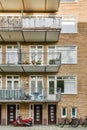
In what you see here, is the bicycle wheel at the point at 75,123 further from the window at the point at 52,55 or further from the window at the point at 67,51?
the window at the point at 67,51

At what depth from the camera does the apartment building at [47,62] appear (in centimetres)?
3722

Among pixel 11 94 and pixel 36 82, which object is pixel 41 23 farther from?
pixel 11 94

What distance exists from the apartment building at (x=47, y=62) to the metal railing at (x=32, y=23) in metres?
0.45

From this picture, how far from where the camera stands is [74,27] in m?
38.2

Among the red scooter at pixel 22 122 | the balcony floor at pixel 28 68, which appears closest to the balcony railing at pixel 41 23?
the balcony floor at pixel 28 68

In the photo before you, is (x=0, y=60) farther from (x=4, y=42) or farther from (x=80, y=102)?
(x=80, y=102)

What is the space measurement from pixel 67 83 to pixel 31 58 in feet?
13.3

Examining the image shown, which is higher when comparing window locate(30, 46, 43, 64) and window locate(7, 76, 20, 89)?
window locate(30, 46, 43, 64)

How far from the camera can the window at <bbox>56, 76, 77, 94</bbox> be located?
3803 centimetres

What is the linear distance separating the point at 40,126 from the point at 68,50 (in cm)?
742

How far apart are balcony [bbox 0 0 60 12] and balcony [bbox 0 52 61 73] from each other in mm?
4123

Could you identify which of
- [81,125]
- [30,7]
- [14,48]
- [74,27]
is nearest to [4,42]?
[14,48]

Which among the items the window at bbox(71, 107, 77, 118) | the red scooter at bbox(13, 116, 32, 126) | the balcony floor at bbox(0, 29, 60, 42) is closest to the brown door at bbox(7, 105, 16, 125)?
the red scooter at bbox(13, 116, 32, 126)

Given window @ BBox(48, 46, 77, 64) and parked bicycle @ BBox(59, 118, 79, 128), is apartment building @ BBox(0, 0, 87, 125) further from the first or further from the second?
parked bicycle @ BBox(59, 118, 79, 128)
